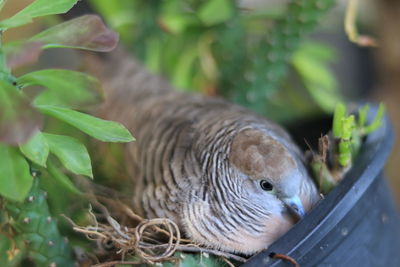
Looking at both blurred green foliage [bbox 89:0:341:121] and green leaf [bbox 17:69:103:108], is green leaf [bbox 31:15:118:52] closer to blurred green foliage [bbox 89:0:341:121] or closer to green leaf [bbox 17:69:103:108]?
green leaf [bbox 17:69:103:108]

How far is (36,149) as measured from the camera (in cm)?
57

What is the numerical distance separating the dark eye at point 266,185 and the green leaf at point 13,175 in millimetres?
284

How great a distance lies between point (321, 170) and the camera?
74 cm

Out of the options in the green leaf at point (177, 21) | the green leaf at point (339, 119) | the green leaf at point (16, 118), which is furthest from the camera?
the green leaf at point (177, 21)

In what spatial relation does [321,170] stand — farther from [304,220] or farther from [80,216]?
[80,216]

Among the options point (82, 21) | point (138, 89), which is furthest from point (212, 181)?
point (138, 89)

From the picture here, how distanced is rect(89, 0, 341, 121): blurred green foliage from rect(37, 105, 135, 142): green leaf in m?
0.42

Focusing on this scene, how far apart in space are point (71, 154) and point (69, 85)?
0.26 feet

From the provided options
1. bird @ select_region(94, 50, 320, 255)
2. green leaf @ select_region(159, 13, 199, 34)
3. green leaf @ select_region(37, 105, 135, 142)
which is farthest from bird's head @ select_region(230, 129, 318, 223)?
green leaf @ select_region(159, 13, 199, 34)

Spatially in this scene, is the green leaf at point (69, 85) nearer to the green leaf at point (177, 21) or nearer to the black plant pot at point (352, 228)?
the black plant pot at point (352, 228)

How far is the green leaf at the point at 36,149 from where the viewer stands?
22.1 inches

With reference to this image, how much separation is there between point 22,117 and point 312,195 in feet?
1.30

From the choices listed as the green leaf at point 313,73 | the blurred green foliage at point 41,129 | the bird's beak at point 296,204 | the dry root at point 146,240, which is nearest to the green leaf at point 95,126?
the blurred green foliage at point 41,129

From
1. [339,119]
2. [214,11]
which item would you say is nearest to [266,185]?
[339,119]
